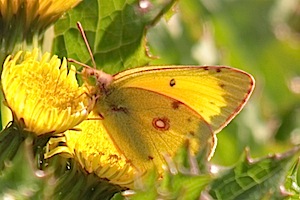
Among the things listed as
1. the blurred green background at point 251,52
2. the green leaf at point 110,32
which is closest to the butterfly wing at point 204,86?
the green leaf at point 110,32

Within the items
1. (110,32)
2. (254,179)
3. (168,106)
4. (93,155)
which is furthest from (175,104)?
(254,179)

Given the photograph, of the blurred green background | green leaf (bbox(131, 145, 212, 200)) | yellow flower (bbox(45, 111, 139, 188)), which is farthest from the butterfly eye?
the blurred green background

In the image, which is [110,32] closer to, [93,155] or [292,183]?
[93,155]

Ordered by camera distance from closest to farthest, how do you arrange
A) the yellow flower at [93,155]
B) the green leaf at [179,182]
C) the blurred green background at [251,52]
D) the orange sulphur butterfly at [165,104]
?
the green leaf at [179,182]
the yellow flower at [93,155]
the orange sulphur butterfly at [165,104]
the blurred green background at [251,52]

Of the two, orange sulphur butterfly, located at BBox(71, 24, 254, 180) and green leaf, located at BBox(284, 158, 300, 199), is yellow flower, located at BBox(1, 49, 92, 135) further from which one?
green leaf, located at BBox(284, 158, 300, 199)

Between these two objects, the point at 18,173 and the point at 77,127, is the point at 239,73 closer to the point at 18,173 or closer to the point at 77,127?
the point at 77,127

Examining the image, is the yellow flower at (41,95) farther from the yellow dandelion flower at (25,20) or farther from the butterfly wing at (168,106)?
the butterfly wing at (168,106)

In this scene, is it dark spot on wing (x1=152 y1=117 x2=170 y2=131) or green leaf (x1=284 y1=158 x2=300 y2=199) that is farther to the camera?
dark spot on wing (x1=152 y1=117 x2=170 y2=131)

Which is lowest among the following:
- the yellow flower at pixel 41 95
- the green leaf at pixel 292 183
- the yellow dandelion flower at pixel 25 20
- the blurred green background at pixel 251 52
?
the blurred green background at pixel 251 52
